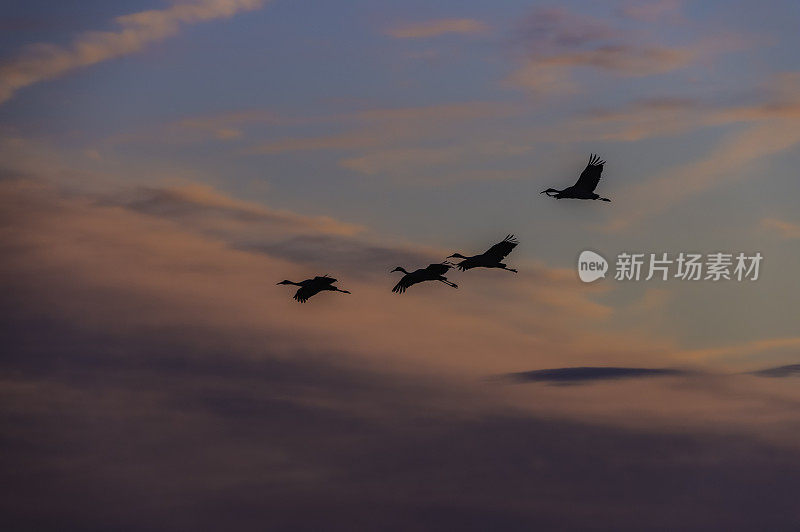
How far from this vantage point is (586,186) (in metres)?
114

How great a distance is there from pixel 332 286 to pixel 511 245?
11.2m

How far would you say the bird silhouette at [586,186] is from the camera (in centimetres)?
11338

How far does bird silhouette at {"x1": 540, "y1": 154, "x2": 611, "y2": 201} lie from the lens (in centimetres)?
11338

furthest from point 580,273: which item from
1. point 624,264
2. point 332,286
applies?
point 332,286

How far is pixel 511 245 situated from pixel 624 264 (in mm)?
8725

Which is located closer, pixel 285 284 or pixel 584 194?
pixel 584 194

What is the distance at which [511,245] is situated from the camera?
113938 mm

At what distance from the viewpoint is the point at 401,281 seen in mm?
117375

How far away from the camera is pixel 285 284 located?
124 metres

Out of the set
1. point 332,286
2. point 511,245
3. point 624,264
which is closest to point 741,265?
point 624,264

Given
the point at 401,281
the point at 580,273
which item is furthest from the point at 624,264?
the point at 401,281

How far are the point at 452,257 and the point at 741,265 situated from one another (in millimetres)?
16302

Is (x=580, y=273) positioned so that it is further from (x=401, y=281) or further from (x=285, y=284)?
(x=285, y=284)

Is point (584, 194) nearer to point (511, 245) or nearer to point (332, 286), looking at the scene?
point (511, 245)
